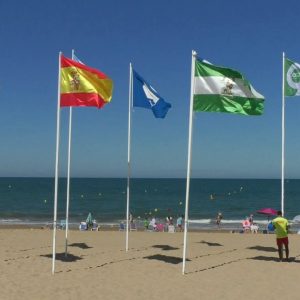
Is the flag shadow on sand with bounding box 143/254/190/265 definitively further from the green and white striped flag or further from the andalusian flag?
the andalusian flag

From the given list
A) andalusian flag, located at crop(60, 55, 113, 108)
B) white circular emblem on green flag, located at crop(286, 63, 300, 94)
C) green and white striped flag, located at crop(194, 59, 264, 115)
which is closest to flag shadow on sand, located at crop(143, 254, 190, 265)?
green and white striped flag, located at crop(194, 59, 264, 115)

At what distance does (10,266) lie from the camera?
48.6 ft

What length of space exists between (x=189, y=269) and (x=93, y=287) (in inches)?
137

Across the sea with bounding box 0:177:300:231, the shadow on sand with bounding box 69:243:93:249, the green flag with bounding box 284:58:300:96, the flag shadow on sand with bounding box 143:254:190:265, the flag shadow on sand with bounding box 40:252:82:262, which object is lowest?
the sea with bounding box 0:177:300:231

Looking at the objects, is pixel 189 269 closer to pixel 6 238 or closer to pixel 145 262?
pixel 145 262

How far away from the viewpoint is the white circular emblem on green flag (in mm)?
18125

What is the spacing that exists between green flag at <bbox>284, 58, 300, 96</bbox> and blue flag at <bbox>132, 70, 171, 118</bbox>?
5.34m

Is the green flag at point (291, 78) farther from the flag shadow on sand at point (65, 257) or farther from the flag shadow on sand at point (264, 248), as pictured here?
the flag shadow on sand at point (65, 257)

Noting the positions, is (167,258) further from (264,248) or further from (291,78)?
(291,78)

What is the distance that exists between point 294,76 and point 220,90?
Result: 6007mm

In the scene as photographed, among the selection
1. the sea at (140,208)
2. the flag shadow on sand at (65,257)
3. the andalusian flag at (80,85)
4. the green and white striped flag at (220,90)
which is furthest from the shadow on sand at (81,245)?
the sea at (140,208)

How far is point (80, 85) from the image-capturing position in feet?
45.2

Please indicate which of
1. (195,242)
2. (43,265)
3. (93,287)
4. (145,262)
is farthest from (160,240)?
(93,287)

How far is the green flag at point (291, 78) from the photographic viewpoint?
59.5 feet
